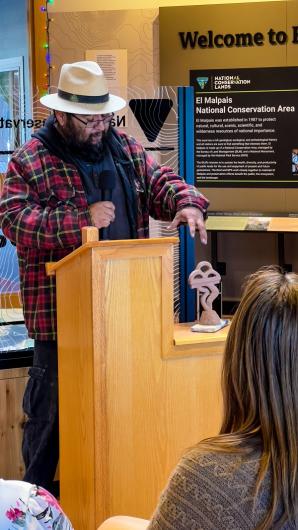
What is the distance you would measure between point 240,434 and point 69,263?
1.28 metres

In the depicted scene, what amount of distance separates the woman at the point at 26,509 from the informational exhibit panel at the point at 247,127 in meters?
4.30

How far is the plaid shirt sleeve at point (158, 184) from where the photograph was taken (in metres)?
2.79

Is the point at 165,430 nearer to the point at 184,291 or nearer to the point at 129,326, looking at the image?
the point at 129,326

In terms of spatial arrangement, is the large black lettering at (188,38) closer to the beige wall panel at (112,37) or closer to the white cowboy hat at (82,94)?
the beige wall panel at (112,37)

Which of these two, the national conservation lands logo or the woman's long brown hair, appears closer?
the woman's long brown hair

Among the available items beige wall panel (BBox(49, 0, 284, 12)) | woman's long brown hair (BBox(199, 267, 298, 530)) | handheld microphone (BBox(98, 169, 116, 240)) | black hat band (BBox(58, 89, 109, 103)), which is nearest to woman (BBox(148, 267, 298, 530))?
woman's long brown hair (BBox(199, 267, 298, 530))

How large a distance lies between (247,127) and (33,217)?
3.01m

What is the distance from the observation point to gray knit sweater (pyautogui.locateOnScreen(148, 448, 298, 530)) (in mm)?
1190

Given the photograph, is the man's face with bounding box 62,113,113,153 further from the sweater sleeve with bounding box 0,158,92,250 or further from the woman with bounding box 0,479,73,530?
the woman with bounding box 0,479,73,530

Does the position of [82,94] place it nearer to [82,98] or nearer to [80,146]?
[82,98]

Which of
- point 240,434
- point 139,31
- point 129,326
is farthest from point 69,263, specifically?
point 139,31

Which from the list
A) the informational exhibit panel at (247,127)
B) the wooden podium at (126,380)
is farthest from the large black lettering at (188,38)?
the wooden podium at (126,380)

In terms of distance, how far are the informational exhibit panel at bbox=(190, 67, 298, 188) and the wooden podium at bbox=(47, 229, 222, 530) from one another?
120 inches

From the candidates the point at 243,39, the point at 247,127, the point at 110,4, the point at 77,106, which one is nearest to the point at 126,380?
the point at 77,106
